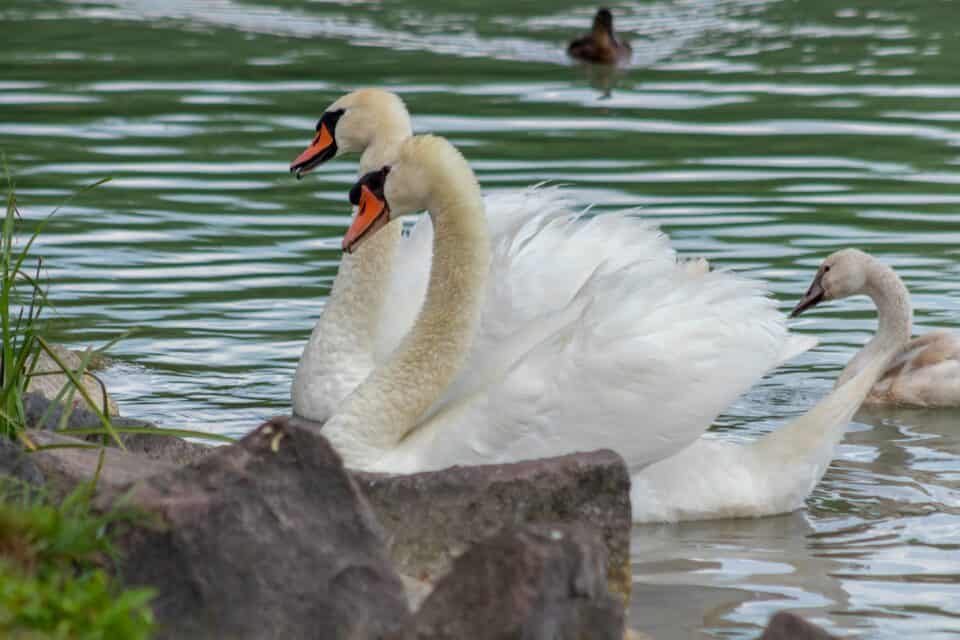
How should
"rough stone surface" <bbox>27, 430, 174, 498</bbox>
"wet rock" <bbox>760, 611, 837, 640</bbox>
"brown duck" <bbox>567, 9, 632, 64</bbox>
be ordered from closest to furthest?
"wet rock" <bbox>760, 611, 837, 640</bbox>
"rough stone surface" <bbox>27, 430, 174, 498</bbox>
"brown duck" <bbox>567, 9, 632, 64</bbox>

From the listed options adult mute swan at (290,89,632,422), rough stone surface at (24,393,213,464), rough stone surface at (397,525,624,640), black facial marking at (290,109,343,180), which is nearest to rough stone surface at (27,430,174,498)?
rough stone surface at (24,393,213,464)

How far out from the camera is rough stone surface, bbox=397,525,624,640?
13.0ft

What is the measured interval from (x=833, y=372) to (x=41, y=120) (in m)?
7.85

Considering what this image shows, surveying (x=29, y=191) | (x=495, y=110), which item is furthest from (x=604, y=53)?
(x=29, y=191)

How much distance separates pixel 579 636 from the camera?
410 centimetres

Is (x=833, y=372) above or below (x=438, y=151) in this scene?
below

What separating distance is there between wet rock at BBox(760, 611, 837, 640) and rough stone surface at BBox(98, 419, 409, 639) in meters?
0.79

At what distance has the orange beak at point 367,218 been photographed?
6977mm

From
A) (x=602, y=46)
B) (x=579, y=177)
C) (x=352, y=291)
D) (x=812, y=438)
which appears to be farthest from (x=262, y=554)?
(x=602, y=46)

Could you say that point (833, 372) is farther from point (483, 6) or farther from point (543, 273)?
point (483, 6)

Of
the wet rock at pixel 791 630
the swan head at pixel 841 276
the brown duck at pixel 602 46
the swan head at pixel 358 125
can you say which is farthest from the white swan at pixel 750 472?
the brown duck at pixel 602 46

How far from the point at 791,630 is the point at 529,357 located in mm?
2426

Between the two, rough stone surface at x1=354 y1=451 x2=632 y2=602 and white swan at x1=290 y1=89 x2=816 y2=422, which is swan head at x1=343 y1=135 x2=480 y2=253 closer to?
white swan at x1=290 y1=89 x2=816 y2=422

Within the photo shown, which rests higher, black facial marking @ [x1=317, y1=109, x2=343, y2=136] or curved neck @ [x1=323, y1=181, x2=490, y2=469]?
black facial marking @ [x1=317, y1=109, x2=343, y2=136]
